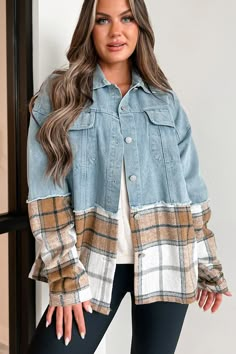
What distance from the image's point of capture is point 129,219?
105cm

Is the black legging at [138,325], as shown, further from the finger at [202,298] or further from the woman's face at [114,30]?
the woman's face at [114,30]

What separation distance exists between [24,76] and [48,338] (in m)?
0.79

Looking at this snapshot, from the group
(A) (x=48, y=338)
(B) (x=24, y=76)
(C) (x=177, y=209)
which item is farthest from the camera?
(B) (x=24, y=76)

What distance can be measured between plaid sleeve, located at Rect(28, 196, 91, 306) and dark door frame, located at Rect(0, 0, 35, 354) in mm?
303

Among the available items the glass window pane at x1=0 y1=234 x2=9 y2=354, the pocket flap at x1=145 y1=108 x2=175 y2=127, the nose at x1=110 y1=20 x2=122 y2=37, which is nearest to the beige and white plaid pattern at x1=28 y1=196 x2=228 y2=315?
the pocket flap at x1=145 y1=108 x2=175 y2=127

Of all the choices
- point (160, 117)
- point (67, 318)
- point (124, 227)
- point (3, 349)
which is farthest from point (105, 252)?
point (3, 349)

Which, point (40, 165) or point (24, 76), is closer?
point (40, 165)

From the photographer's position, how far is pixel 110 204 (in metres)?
1.04

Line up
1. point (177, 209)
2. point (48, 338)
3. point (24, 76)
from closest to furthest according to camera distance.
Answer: point (48, 338) < point (177, 209) < point (24, 76)

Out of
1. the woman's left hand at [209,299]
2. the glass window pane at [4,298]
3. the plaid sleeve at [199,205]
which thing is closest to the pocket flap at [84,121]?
the plaid sleeve at [199,205]

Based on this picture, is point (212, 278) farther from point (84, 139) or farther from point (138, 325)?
point (84, 139)

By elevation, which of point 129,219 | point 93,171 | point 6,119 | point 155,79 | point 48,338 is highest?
point 155,79

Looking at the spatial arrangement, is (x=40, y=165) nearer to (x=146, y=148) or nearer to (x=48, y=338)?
(x=146, y=148)

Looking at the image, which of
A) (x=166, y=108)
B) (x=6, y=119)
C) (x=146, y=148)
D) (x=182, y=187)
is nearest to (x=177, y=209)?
(x=182, y=187)
